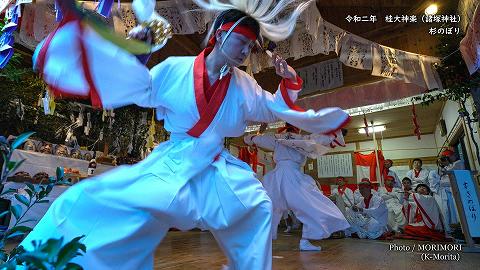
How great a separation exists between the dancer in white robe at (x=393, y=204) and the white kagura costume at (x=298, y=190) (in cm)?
324

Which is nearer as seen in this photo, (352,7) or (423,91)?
(352,7)

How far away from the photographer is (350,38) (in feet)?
Result: 13.4

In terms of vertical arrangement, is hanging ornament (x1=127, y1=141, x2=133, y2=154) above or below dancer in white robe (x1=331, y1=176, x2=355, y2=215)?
above

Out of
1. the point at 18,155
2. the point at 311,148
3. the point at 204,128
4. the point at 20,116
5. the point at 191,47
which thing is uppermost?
the point at 191,47

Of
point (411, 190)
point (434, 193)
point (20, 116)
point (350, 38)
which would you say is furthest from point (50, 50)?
point (434, 193)

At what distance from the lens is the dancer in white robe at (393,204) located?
6105mm

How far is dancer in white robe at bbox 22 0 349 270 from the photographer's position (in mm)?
923

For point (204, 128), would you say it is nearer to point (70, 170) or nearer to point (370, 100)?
point (70, 170)

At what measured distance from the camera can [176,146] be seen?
127 centimetres

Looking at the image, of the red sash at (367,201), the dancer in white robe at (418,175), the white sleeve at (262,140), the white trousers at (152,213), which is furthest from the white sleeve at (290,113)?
the dancer in white robe at (418,175)

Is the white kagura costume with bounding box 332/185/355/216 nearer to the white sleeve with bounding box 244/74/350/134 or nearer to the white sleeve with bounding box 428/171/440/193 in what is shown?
the white sleeve with bounding box 428/171/440/193

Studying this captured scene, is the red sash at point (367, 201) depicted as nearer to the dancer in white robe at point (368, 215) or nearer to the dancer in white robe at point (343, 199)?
the dancer in white robe at point (368, 215)

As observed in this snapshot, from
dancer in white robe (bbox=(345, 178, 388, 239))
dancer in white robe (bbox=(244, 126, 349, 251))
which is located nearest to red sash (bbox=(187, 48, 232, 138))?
dancer in white robe (bbox=(244, 126, 349, 251))

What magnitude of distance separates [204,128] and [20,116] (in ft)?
14.2
